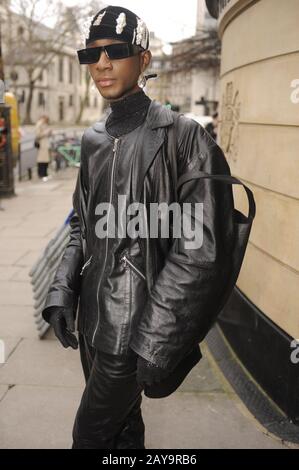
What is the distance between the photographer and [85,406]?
6.72 ft

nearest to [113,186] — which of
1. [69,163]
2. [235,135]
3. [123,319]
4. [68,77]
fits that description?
[123,319]

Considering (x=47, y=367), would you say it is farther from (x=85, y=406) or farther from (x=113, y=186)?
(x=113, y=186)

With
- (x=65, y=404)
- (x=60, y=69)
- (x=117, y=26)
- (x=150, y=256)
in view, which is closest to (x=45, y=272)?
(x=65, y=404)

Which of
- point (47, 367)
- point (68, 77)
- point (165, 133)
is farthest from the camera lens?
point (68, 77)

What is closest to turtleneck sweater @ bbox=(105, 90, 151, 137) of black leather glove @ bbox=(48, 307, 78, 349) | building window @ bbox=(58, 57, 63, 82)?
black leather glove @ bbox=(48, 307, 78, 349)

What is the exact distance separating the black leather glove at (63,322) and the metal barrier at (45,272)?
2.10 m

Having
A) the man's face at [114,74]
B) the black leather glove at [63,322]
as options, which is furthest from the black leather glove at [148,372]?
the man's face at [114,74]

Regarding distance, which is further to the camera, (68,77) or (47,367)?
(68,77)

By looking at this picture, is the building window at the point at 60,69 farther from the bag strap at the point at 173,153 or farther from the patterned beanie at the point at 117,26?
the bag strap at the point at 173,153

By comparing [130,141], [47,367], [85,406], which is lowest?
[47,367]

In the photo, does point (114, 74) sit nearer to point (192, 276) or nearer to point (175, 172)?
point (175, 172)

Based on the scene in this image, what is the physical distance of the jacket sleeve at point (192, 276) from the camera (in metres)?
1.75

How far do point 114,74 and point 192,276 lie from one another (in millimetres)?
835
